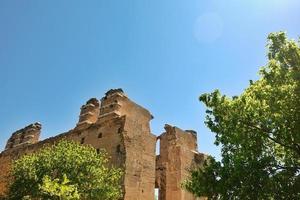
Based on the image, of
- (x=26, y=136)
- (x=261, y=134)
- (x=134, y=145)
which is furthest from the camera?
(x=26, y=136)

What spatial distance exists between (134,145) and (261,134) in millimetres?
14514

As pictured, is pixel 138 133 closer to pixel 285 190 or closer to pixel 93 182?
pixel 93 182

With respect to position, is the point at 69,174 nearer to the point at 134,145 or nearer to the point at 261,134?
the point at 134,145

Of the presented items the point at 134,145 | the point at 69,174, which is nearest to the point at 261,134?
the point at 69,174

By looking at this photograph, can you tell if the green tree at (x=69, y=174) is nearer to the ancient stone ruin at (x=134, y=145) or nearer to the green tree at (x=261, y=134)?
the ancient stone ruin at (x=134, y=145)

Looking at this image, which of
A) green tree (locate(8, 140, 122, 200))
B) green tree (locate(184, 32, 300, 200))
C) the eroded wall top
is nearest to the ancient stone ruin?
the eroded wall top

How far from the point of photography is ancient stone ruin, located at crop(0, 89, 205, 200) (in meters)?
27.0

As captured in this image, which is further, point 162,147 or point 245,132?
point 162,147

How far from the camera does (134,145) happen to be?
91.9 feet

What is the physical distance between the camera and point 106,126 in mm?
29844

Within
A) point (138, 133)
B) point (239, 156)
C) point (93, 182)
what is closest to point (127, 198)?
point (93, 182)

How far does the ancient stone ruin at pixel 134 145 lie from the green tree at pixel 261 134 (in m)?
11.5

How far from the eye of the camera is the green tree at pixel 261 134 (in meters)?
13.7

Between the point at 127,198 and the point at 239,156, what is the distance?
1250 cm
